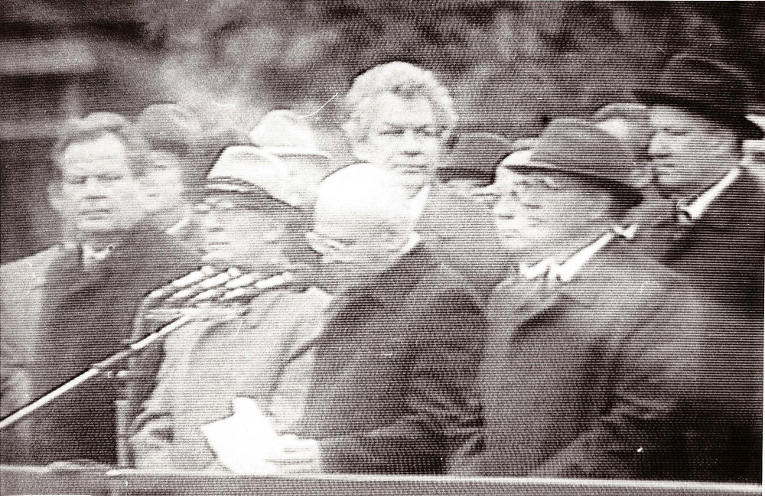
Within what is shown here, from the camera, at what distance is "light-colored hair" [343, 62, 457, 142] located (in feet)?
4.94

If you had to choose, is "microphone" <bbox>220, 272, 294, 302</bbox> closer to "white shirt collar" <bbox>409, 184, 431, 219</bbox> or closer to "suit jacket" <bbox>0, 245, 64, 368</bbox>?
"white shirt collar" <bbox>409, 184, 431, 219</bbox>

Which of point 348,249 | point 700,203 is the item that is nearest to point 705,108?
point 700,203

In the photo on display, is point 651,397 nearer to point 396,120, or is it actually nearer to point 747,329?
point 747,329

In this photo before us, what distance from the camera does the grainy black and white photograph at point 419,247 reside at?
59.1 inches

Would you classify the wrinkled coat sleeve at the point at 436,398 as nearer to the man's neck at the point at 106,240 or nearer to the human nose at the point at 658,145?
the human nose at the point at 658,145

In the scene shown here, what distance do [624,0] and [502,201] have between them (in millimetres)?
467

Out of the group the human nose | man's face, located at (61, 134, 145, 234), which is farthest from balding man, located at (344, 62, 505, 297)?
man's face, located at (61, 134, 145, 234)

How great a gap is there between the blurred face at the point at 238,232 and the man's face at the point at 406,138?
0.24m

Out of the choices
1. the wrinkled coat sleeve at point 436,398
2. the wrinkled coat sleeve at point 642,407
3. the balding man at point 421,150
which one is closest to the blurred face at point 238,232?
the balding man at point 421,150

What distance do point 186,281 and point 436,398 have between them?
55cm

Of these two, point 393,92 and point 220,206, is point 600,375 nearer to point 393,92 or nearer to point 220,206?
point 393,92

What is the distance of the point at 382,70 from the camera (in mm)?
1509

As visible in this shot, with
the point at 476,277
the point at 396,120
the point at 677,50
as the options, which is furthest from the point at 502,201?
the point at 677,50

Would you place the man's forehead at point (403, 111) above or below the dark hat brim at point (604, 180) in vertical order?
above
